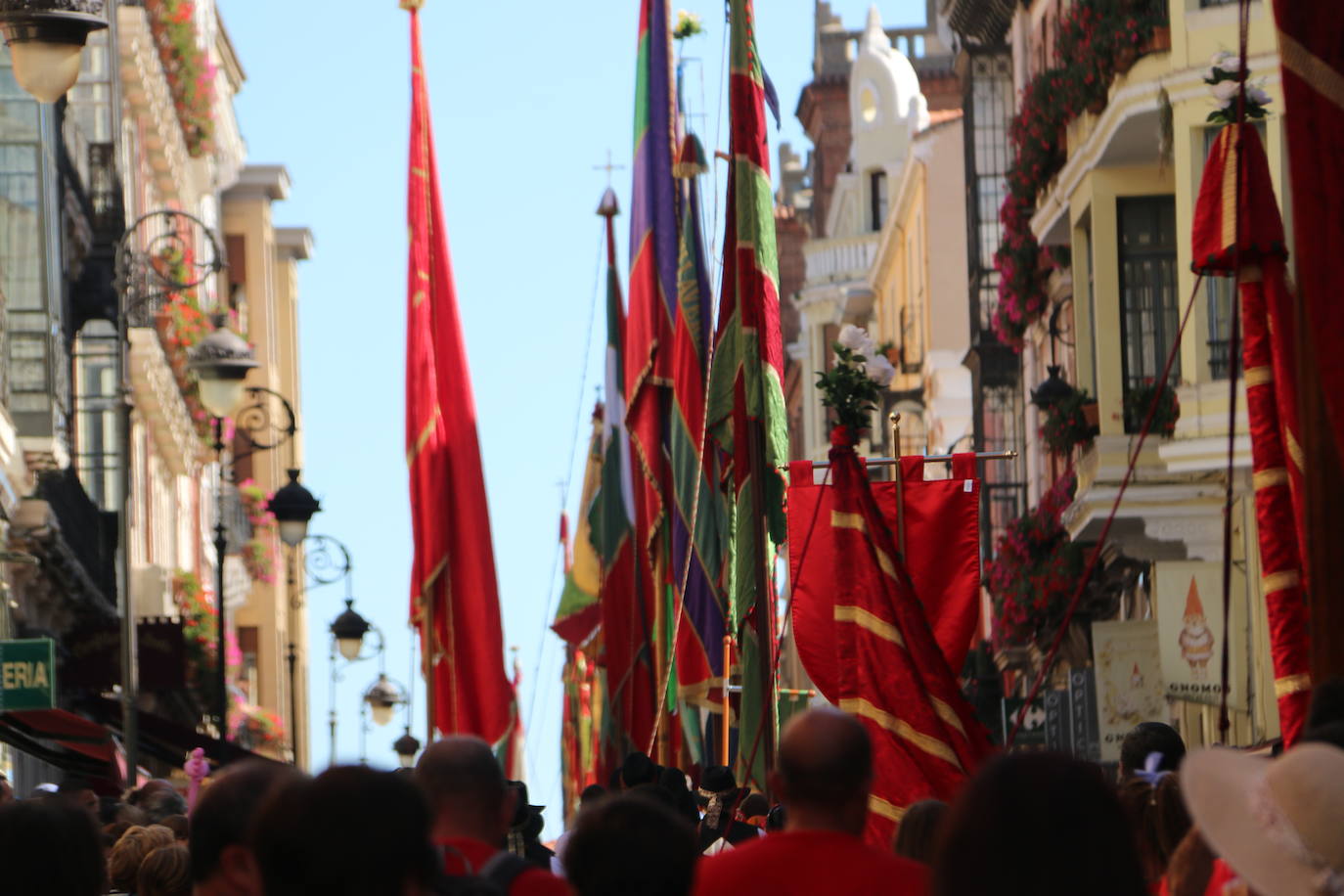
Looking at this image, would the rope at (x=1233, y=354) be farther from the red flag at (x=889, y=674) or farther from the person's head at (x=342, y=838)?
the person's head at (x=342, y=838)

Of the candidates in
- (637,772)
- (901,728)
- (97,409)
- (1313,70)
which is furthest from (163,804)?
(97,409)

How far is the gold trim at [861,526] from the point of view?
13422mm

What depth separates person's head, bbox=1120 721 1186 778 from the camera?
992 centimetres

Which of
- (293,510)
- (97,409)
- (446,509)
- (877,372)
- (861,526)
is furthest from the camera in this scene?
(97,409)

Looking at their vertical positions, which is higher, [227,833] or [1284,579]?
[1284,579]

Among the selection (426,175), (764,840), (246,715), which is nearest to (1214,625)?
(426,175)

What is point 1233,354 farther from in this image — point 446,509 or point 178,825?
point 446,509

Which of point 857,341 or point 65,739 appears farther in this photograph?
point 65,739

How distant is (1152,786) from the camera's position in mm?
8953

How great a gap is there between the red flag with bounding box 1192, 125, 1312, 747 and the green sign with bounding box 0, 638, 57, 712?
34.0 feet

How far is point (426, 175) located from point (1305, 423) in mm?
12266

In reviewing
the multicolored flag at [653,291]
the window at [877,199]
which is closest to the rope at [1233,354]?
the multicolored flag at [653,291]

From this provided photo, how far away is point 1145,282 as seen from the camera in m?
29.0

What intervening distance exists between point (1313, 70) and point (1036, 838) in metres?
4.22
